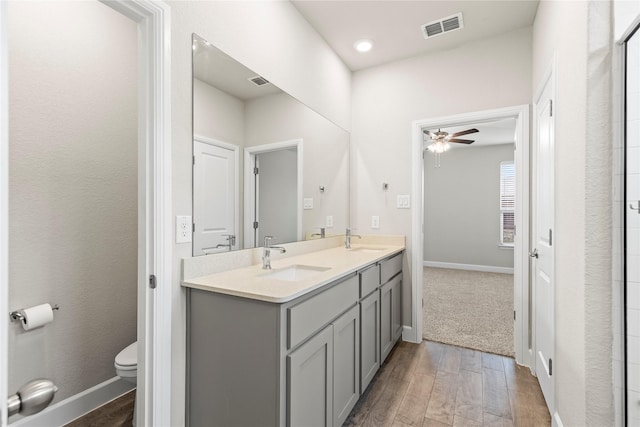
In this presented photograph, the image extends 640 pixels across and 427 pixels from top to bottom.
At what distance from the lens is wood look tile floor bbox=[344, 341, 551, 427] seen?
1800 mm

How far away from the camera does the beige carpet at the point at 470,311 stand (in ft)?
9.48

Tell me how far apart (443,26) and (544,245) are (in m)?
1.86

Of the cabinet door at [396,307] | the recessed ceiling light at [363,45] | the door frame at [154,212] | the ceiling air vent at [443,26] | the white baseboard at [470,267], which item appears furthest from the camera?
the white baseboard at [470,267]

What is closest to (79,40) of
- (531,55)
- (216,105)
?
(216,105)

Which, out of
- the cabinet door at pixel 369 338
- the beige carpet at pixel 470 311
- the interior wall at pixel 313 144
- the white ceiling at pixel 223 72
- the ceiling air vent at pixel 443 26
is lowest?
the beige carpet at pixel 470 311

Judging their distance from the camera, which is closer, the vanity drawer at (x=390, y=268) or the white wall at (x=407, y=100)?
the vanity drawer at (x=390, y=268)

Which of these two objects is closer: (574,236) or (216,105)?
(574,236)

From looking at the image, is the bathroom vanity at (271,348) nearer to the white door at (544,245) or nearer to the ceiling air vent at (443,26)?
the white door at (544,245)

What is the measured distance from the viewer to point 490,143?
5.93 m

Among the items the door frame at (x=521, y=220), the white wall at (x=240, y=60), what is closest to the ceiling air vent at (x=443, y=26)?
the door frame at (x=521, y=220)

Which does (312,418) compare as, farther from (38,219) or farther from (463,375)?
(38,219)

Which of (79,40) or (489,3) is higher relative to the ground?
(489,3)

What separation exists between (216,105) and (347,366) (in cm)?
162

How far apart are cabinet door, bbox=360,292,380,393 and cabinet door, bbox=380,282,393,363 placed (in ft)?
0.30
